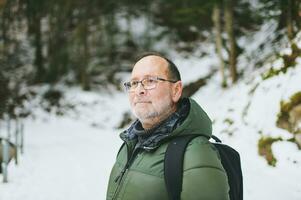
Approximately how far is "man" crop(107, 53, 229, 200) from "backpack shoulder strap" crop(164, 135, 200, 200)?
28 mm

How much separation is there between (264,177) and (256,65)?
37.8 ft

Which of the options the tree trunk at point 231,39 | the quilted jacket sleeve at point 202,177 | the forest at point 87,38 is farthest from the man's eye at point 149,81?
the forest at point 87,38

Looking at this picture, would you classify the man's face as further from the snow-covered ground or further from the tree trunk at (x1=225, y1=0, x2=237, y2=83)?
the tree trunk at (x1=225, y1=0, x2=237, y2=83)

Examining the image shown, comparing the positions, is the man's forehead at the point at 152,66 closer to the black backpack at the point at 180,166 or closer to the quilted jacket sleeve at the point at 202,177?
the black backpack at the point at 180,166

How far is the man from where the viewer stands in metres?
1.92

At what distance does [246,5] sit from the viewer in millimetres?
24109

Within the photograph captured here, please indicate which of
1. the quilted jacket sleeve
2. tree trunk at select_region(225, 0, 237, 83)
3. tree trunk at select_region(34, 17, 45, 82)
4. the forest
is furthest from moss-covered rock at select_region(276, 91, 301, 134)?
tree trunk at select_region(34, 17, 45, 82)

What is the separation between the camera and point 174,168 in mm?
1986

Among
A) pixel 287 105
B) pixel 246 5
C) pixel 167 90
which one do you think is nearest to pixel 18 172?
pixel 287 105

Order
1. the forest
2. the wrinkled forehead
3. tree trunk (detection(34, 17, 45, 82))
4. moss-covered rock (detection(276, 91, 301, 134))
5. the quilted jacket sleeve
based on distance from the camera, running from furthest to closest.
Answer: tree trunk (detection(34, 17, 45, 82)) < the forest < moss-covered rock (detection(276, 91, 301, 134)) < the wrinkled forehead < the quilted jacket sleeve

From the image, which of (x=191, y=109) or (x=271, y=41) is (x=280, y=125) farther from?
(x=271, y=41)

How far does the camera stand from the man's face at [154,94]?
242 cm

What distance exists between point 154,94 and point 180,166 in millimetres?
629

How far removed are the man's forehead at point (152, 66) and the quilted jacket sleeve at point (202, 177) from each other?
25.2 inches
